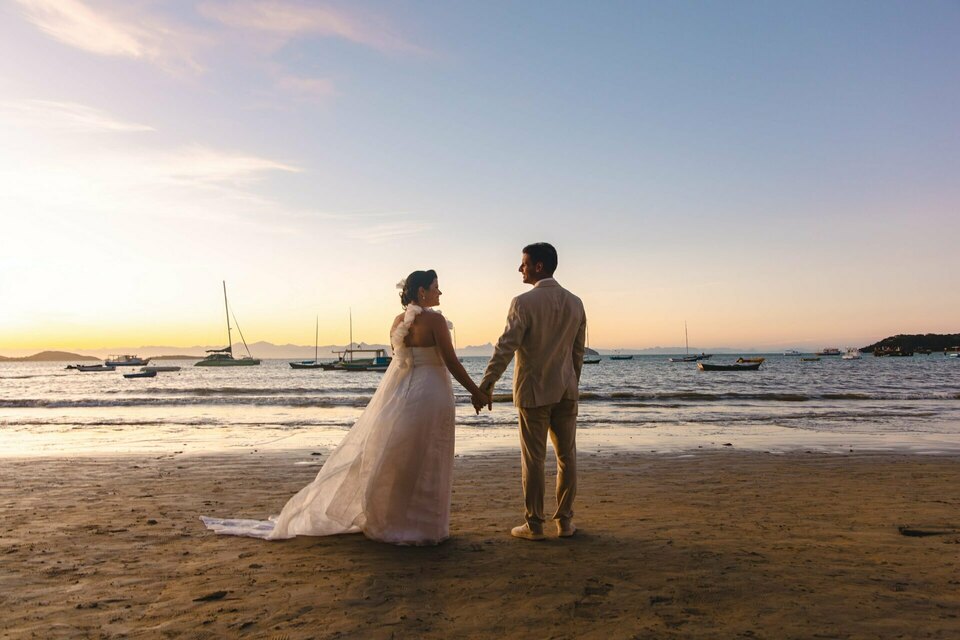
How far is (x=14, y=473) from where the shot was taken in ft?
30.1

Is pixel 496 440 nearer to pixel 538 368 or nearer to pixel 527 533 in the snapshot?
pixel 527 533

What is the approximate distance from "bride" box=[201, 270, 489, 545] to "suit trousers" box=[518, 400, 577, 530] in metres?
0.44

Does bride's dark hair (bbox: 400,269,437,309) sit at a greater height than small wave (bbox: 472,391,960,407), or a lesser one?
greater

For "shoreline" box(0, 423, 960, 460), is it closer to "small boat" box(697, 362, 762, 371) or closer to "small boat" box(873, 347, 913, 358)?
"small boat" box(697, 362, 762, 371)

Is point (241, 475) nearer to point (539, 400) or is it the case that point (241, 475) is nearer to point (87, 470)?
point (87, 470)

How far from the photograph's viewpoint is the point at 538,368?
199 inches

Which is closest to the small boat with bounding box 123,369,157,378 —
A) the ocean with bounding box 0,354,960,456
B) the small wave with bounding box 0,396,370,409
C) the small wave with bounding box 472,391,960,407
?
the small wave with bounding box 0,396,370,409

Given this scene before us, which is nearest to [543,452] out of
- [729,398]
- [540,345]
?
[540,345]

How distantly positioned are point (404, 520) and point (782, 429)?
13.0m

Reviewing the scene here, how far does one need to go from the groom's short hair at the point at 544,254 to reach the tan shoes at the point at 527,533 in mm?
2096

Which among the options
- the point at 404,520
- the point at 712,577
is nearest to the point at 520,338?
the point at 404,520

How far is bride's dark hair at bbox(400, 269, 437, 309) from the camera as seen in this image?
5262mm

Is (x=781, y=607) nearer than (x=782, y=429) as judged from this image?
Yes

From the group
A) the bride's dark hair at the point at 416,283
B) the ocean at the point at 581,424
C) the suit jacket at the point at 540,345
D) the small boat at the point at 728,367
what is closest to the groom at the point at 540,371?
the suit jacket at the point at 540,345
